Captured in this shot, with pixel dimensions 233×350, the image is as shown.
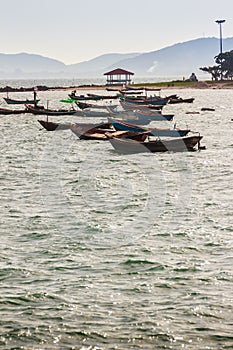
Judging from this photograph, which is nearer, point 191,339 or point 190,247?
point 191,339

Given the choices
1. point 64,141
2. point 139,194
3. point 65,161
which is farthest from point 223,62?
point 139,194

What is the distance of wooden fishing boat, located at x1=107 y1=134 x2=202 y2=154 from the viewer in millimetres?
37969

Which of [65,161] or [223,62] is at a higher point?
[223,62]

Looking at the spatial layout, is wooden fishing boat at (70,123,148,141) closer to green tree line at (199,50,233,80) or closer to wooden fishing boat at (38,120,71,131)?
wooden fishing boat at (38,120,71,131)

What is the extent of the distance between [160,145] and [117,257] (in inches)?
849

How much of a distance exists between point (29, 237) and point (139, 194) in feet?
25.9

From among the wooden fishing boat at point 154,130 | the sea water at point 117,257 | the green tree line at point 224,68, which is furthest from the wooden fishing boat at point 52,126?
the green tree line at point 224,68

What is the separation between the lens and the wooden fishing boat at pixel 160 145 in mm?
37969

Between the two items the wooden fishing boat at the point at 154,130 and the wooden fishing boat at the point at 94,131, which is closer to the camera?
the wooden fishing boat at the point at 154,130

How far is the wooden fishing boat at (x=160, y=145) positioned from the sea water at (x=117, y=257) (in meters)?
4.34

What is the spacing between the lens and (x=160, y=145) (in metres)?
37.8

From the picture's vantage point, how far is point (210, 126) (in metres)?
56.6

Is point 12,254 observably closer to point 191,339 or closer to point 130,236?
point 130,236

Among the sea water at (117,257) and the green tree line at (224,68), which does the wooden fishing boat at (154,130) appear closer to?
the sea water at (117,257)
